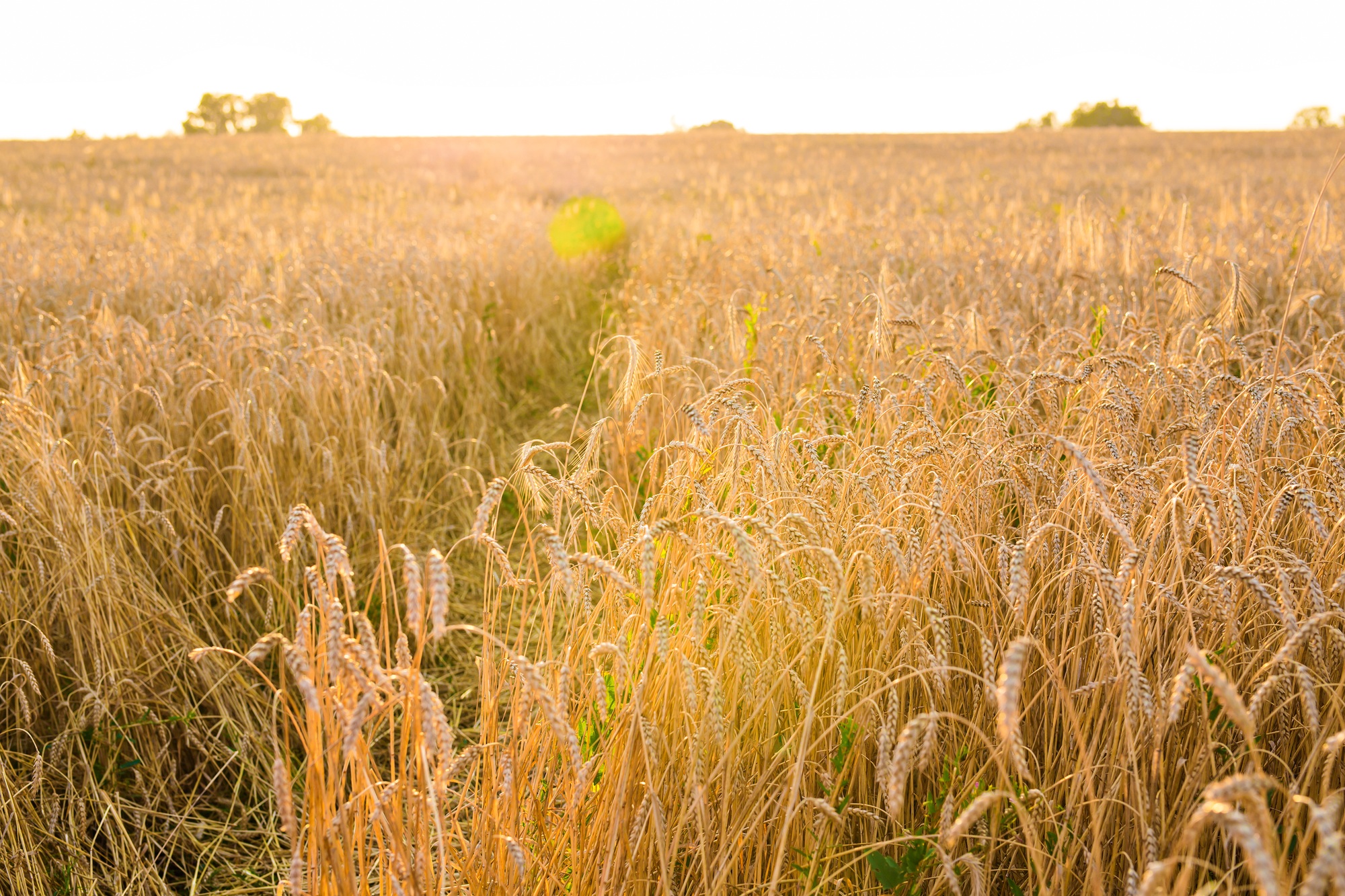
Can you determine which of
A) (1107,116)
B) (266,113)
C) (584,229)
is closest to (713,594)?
(584,229)

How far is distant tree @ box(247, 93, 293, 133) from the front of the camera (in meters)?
53.0

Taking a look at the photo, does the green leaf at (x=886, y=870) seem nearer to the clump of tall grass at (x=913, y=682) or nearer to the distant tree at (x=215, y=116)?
the clump of tall grass at (x=913, y=682)

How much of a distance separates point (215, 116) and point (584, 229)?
173 feet

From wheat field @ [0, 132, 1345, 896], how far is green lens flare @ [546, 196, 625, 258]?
4592 mm

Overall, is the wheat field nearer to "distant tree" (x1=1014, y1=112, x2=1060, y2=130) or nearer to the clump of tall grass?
the clump of tall grass

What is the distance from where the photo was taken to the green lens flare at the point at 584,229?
360 inches

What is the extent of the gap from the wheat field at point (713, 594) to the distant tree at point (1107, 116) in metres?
47.9

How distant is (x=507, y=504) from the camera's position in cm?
395

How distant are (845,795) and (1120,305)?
2650 mm

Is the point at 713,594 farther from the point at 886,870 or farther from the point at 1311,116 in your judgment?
the point at 1311,116

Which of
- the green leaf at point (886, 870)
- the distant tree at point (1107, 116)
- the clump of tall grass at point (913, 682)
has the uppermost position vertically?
the distant tree at point (1107, 116)

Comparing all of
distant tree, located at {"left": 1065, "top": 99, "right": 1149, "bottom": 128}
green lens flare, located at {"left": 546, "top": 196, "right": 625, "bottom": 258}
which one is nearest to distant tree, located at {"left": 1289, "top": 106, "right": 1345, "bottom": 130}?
distant tree, located at {"left": 1065, "top": 99, "right": 1149, "bottom": 128}

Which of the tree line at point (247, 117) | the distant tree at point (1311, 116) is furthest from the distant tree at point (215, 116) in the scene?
the distant tree at point (1311, 116)

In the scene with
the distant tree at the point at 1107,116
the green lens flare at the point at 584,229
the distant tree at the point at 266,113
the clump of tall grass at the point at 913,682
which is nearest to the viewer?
the clump of tall grass at the point at 913,682
